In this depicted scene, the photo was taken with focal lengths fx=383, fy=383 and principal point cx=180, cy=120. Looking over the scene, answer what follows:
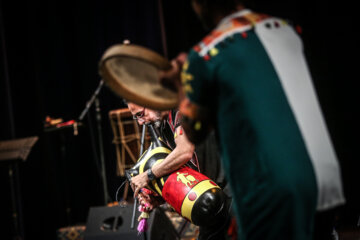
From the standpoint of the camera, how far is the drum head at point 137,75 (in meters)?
1.12

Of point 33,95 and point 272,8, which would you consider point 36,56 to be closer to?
point 33,95

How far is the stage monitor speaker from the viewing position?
3362mm

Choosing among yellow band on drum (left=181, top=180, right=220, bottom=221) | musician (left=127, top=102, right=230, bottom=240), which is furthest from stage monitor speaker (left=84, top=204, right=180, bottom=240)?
yellow band on drum (left=181, top=180, right=220, bottom=221)

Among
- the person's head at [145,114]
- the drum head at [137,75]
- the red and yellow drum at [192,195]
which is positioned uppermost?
the drum head at [137,75]

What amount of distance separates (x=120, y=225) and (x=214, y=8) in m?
2.90

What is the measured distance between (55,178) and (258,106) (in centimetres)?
535

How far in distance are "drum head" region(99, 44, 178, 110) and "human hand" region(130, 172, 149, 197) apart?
1164mm

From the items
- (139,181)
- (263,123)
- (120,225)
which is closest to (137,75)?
(263,123)

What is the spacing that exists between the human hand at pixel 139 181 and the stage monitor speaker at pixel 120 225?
1.00 m

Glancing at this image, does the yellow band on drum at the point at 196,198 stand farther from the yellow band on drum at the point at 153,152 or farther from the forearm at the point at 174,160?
the yellow band on drum at the point at 153,152

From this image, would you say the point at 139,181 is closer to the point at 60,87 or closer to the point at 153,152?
the point at 153,152

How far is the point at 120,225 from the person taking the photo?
3.62m

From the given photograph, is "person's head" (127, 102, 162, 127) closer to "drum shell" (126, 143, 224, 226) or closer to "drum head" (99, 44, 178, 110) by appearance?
"drum shell" (126, 143, 224, 226)

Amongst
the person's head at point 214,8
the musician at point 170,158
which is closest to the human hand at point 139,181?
the musician at point 170,158
